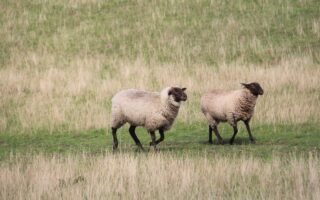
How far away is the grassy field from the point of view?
11258mm

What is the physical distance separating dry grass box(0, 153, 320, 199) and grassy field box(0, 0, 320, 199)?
0.10 feet

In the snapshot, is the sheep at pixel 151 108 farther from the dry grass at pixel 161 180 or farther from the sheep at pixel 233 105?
the dry grass at pixel 161 180

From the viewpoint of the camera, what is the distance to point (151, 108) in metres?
16.2

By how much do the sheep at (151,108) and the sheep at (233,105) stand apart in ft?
6.21

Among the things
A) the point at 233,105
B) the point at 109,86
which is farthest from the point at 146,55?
the point at 233,105

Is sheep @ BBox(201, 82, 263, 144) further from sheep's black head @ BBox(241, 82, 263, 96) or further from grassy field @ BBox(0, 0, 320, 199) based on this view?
grassy field @ BBox(0, 0, 320, 199)

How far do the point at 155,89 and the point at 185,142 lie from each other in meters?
6.13

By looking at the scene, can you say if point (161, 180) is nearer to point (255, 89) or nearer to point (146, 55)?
point (255, 89)

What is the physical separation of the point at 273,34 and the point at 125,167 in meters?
20.7

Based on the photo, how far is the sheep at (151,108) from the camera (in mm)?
16078

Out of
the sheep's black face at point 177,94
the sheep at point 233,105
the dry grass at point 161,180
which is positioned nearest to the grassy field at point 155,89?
the dry grass at point 161,180

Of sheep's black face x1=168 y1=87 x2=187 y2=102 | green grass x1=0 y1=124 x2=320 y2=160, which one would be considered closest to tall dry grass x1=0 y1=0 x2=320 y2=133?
green grass x1=0 y1=124 x2=320 y2=160

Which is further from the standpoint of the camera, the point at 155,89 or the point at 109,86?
the point at 109,86

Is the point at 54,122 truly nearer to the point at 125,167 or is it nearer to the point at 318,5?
the point at 125,167
